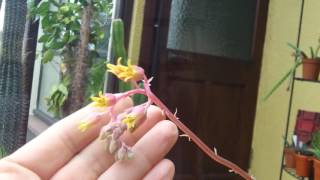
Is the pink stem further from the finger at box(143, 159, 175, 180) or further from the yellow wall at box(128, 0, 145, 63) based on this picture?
the yellow wall at box(128, 0, 145, 63)

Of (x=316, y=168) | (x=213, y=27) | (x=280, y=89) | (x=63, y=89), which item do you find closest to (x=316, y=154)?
(x=316, y=168)

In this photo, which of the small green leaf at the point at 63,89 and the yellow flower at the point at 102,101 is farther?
the small green leaf at the point at 63,89

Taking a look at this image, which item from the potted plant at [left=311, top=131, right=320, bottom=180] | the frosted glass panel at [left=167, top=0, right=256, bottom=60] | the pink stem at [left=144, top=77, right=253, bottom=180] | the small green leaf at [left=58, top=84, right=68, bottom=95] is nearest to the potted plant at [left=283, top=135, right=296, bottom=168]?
the potted plant at [left=311, top=131, right=320, bottom=180]

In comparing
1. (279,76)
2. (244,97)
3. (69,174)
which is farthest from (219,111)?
(69,174)

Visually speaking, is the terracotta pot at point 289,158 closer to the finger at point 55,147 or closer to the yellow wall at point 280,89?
the yellow wall at point 280,89

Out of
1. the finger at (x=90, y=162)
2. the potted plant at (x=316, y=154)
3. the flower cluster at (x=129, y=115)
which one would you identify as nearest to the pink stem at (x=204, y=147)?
the flower cluster at (x=129, y=115)

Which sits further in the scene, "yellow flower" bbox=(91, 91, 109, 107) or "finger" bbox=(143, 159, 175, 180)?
"finger" bbox=(143, 159, 175, 180)

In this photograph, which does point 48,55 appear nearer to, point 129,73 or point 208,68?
point 208,68
